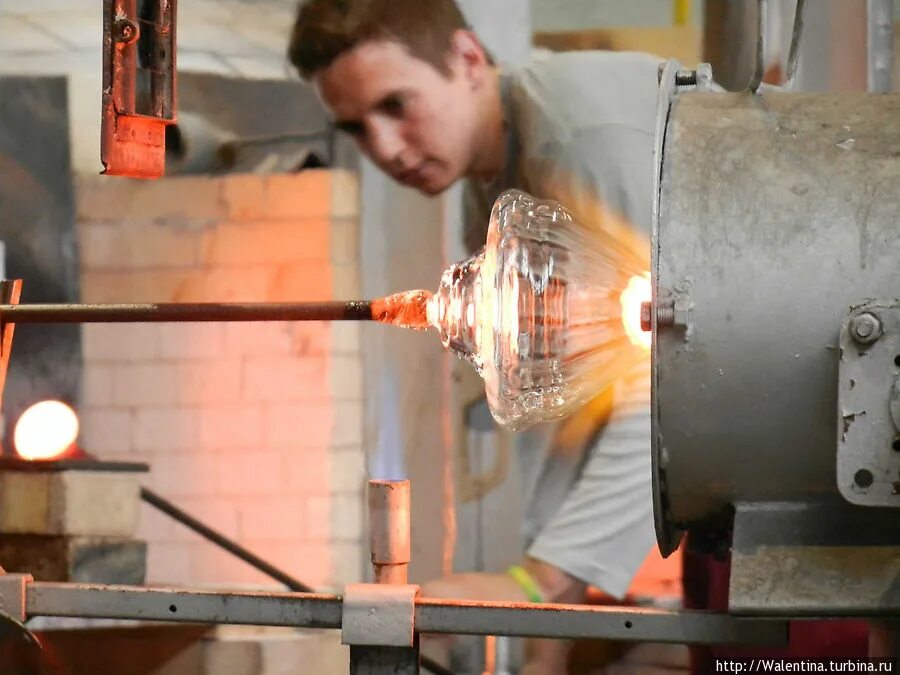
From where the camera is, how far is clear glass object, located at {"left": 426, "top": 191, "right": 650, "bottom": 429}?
138 cm

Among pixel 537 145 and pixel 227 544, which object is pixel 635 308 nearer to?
pixel 537 145

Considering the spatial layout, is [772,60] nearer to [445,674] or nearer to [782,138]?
[782,138]

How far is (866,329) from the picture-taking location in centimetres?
112

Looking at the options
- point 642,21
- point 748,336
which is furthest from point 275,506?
point 748,336

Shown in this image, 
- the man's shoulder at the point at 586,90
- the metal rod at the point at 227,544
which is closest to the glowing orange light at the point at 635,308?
the man's shoulder at the point at 586,90

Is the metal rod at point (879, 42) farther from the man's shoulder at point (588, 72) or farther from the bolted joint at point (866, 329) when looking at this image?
the bolted joint at point (866, 329)

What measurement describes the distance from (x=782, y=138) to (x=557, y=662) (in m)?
1.46

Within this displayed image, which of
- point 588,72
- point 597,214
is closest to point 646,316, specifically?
point 597,214

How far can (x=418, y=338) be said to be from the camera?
7.77ft

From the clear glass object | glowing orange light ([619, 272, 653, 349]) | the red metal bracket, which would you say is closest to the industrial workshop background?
the red metal bracket

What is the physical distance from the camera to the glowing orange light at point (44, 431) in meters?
2.44

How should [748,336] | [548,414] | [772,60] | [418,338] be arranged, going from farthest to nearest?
[418,338], [772,60], [548,414], [748,336]

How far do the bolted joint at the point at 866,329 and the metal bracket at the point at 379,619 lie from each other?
1.78 feet

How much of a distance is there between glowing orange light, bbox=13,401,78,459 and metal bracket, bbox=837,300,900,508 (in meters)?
1.77
